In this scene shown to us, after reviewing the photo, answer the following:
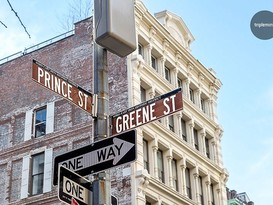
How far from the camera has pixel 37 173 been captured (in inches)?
1200

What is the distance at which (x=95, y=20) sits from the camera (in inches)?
309

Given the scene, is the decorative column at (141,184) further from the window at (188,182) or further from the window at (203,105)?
the window at (203,105)

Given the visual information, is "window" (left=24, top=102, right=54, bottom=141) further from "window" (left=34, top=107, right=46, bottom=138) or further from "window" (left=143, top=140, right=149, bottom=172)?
"window" (left=143, top=140, right=149, bottom=172)

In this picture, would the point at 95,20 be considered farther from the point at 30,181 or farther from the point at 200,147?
the point at 200,147

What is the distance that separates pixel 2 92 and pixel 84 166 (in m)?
28.0

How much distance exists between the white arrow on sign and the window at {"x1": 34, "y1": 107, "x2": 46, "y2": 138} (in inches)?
945

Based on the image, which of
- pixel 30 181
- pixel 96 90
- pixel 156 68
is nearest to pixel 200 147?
pixel 156 68

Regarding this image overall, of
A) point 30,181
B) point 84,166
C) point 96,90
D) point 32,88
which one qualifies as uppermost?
point 32,88

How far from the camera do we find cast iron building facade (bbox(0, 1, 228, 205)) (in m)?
28.7

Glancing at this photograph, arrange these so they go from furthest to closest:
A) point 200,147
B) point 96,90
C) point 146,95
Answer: point 200,147 < point 146,95 < point 96,90

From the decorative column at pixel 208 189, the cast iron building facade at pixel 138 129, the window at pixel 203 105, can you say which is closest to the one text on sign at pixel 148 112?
the cast iron building facade at pixel 138 129

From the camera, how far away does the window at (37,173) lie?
30156 mm

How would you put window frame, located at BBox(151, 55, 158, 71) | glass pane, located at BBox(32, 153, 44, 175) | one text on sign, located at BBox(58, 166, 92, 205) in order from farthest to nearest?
window frame, located at BBox(151, 55, 158, 71), glass pane, located at BBox(32, 153, 44, 175), one text on sign, located at BBox(58, 166, 92, 205)

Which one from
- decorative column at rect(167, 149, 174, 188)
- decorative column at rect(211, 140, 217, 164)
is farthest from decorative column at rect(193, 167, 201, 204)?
decorative column at rect(211, 140, 217, 164)
